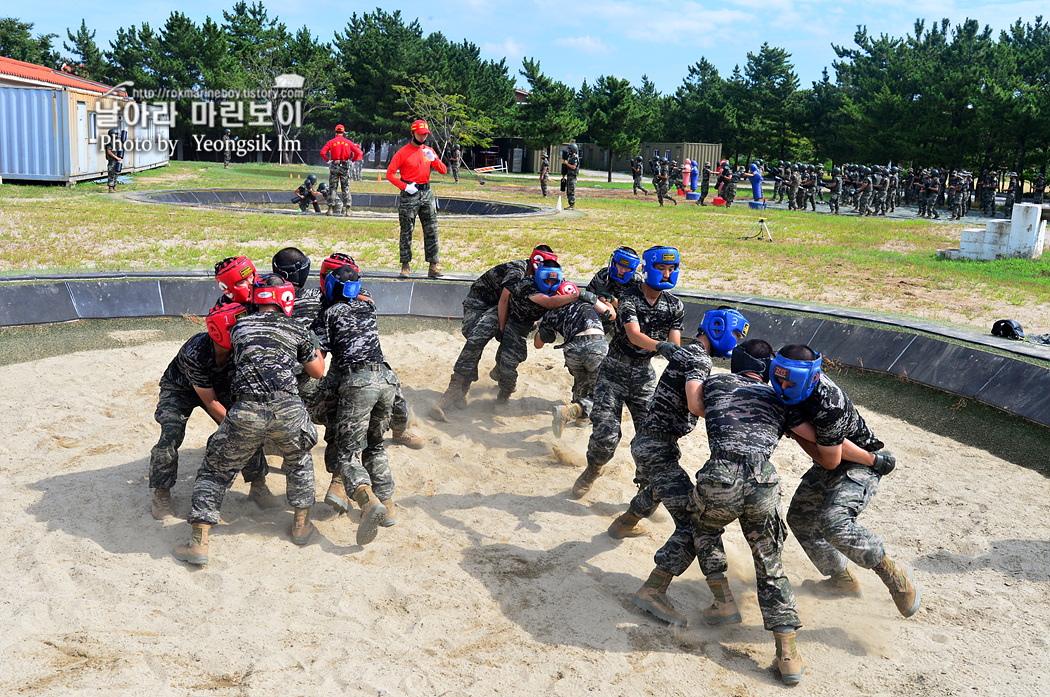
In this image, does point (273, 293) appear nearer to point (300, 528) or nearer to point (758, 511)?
point (300, 528)

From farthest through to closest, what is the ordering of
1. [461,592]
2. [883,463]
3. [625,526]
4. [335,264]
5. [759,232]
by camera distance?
1. [759,232]
2. [335,264]
3. [625,526]
4. [461,592]
5. [883,463]

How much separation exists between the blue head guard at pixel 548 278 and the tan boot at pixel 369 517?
8.26 feet

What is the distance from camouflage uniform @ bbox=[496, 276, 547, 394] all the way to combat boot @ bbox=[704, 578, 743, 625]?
3277 millimetres

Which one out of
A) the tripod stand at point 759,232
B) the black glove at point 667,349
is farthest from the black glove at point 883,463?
the tripod stand at point 759,232

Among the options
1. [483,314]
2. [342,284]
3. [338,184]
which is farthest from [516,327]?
[338,184]

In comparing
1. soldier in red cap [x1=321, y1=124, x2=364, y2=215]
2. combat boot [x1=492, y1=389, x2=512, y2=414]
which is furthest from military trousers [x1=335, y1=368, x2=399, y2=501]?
soldier in red cap [x1=321, y1=124, x2=364, y2=215]

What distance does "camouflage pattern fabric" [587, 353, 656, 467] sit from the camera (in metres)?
5.74

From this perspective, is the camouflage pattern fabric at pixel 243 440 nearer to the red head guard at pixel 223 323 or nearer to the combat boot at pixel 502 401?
the red head guard at pixel 223 323

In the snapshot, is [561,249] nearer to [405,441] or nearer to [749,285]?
[749,285]

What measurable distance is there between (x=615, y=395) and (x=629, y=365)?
24 cm

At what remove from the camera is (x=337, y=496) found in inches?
202

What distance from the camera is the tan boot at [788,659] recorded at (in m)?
3.86

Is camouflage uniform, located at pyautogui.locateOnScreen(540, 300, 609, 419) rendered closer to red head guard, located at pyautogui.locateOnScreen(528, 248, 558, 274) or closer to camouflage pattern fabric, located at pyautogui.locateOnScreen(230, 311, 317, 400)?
red head guard, located at pyautogui.locateOnScreen(528, 248, 558, 274)

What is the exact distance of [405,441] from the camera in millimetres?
6488
